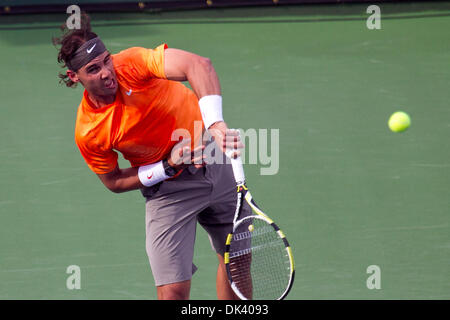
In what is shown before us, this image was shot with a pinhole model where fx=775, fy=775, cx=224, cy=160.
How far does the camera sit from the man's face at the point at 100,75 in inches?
150

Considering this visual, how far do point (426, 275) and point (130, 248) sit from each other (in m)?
1.97

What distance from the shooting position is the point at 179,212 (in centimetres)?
425

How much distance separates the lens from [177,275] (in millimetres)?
4164

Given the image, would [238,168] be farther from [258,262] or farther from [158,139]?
[258,262]

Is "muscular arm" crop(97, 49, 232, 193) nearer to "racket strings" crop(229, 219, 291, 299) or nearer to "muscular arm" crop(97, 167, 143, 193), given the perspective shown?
"muscular arm" crop(97, 167, 143, 193)

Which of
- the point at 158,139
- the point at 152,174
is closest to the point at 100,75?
the point at 158,139

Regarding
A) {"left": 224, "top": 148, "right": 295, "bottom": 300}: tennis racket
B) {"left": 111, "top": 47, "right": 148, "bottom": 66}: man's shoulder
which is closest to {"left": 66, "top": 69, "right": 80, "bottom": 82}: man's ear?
{"left": 111, "top": 47, "right": 148, "bottom": 66}: man's shoulder

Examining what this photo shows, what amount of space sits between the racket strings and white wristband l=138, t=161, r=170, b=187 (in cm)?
51

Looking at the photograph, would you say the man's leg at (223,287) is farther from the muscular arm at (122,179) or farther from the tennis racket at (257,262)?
the muscular arm at (122,179)

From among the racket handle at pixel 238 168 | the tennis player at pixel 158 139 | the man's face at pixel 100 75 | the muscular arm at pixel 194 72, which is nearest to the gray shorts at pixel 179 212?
the tennis player at pixel 158 139

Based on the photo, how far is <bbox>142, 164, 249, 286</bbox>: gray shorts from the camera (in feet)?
13.7

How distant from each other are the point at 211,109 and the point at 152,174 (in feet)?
2.63

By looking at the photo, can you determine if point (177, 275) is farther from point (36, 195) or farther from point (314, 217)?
point (36, 195)
